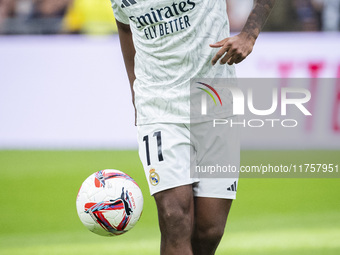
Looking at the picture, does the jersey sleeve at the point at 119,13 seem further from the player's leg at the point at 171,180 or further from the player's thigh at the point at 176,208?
the player's thigh at the point at 176,208

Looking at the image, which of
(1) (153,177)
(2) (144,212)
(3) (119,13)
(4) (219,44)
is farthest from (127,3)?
(2) (144,212)

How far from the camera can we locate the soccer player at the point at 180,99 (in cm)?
436

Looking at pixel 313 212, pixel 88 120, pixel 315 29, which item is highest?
pixel 315 29

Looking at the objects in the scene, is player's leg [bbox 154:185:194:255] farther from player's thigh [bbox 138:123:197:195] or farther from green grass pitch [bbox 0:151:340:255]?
green grass pitch [bbox 0:151:340:255]

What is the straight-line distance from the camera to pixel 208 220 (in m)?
4.60

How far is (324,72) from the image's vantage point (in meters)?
11.1

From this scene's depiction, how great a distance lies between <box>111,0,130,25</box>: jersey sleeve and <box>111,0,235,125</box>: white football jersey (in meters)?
0.20

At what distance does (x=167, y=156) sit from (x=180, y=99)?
14.6 inches

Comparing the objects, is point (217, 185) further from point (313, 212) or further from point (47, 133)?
point (47, 133)

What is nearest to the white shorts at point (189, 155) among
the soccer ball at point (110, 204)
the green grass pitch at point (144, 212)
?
the soccer ball at point (110, 204)

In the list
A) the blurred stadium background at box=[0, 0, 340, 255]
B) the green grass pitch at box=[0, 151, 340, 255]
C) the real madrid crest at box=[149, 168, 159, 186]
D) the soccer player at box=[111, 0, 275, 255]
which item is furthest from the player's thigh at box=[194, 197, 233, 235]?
the blurred stadium background at box=[0, 0, 340, 255]

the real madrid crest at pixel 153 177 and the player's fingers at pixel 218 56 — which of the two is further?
the real madrid crest at pixel 153 177

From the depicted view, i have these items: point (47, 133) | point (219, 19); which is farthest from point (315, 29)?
point (219, 19)

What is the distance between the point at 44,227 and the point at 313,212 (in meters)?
3.14
